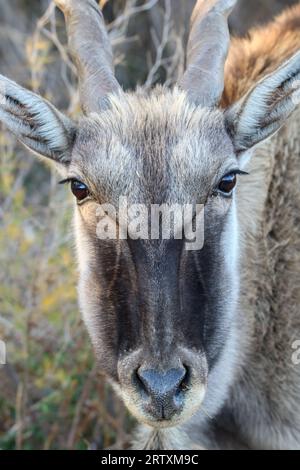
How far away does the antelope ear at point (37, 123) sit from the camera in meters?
5.01

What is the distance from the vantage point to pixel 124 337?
15.6 feet

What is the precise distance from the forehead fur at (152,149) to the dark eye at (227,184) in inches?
2.9

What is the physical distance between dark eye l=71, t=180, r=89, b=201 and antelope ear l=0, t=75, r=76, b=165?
10.4 inches

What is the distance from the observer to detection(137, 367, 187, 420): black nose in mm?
4398

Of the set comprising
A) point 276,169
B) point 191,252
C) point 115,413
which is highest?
point 276,169

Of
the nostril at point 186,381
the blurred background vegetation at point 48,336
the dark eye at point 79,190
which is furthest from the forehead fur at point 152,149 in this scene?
the blurred background vegetation at point 48,336

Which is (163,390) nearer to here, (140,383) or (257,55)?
(140,383)

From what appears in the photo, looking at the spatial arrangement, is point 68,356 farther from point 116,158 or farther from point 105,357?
point 116,158

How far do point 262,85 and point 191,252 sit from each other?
3.44ft

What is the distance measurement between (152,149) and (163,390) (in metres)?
1.26

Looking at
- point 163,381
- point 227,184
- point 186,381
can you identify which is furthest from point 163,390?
point 227,184

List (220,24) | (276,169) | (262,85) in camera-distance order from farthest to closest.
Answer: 1. (276,169)
2. (220,24)
3. (262,85)

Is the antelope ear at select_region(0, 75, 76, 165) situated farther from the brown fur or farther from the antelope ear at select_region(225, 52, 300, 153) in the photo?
the brown fur
